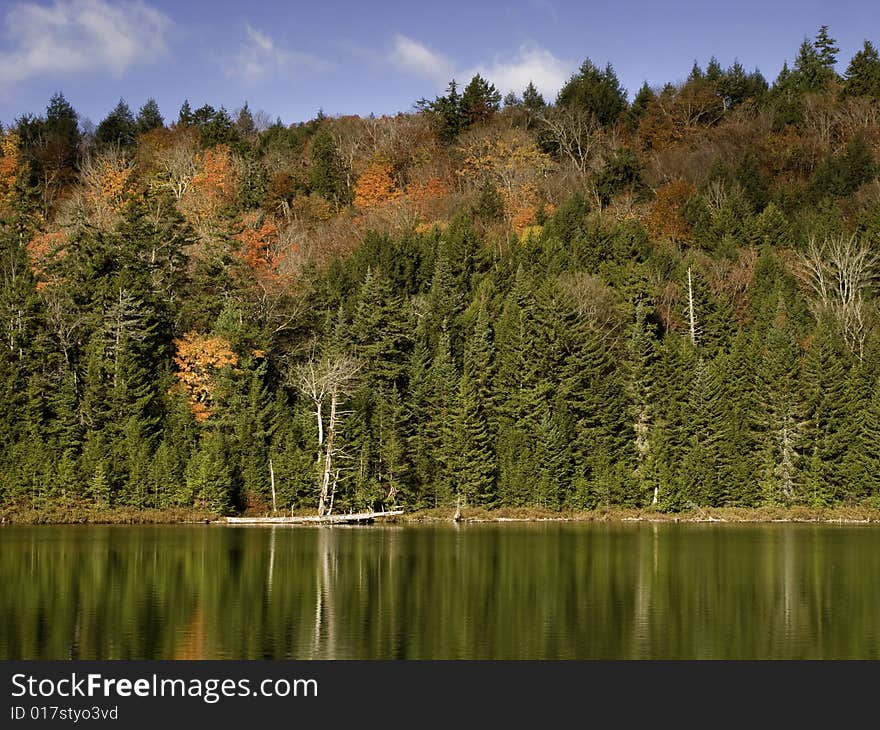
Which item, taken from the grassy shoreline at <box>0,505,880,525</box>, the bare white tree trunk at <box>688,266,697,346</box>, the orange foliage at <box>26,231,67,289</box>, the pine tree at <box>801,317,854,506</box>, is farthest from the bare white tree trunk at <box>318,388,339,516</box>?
Answer: the pine tree at <box>801,317,854,506</box>

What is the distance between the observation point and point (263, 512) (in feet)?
250

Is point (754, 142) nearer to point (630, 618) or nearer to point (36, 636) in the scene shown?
point (630, 618)

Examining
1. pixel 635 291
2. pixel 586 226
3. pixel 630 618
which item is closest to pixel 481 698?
pixel 630 618

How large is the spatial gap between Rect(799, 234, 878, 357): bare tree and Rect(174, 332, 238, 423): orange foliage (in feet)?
152

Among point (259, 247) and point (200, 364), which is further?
point (259, 247)

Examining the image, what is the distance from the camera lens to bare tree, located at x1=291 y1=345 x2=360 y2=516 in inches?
2913

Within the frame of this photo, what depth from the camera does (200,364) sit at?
8012 centimetres

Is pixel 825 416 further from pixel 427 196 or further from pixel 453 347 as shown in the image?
pixel 427 196

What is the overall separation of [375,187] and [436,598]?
90.9m

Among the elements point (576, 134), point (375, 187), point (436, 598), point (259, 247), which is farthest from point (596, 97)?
point (436, 598)

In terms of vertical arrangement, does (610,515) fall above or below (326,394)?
below

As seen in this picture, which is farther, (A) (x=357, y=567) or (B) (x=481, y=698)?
(A) (x=357, y=567)

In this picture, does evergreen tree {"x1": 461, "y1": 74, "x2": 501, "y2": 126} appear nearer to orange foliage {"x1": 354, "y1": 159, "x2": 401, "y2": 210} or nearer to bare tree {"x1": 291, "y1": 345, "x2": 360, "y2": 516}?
orange foliage {"x1": 354, "y1": 159, "x2": 401, "y2": 210}

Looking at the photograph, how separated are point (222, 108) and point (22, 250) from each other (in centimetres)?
5309
